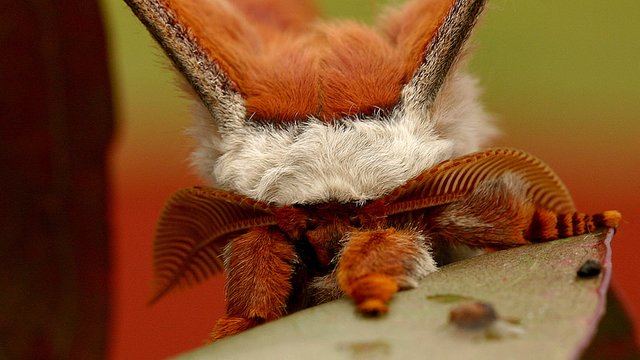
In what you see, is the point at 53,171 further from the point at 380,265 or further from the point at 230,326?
the point at 380,265

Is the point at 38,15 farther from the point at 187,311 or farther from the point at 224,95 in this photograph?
the point at 187,311

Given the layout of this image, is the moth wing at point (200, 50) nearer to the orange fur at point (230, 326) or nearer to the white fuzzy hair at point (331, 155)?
the white fuzzy hair at point (331, 155)

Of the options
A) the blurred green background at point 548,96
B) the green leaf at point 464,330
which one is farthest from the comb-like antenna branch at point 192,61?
the blurred green background at point 548,96

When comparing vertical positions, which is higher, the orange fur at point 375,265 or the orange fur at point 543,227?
the orange fur at point 543,227

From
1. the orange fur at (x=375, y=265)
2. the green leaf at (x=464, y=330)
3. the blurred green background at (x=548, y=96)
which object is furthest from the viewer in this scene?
the blurred green background at (x=548, y=96)

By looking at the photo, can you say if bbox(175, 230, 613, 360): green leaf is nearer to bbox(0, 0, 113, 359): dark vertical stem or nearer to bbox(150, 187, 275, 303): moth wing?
bbox(150, 187, 275, 303): moth wing
